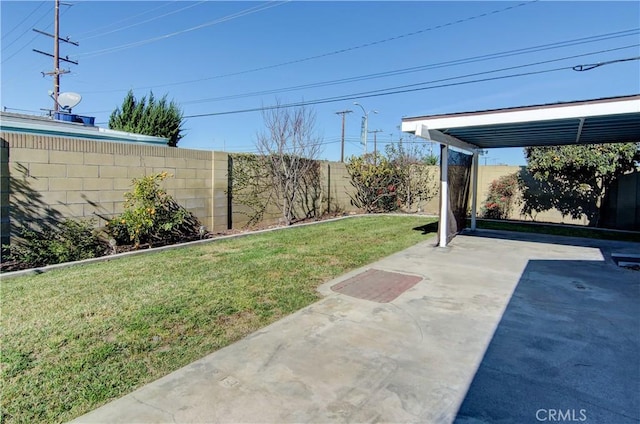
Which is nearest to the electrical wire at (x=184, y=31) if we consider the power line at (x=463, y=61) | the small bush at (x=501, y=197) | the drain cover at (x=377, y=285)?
the power line at (x=463, y=61)

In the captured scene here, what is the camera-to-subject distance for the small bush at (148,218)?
6509 mm

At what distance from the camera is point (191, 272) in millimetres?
5238

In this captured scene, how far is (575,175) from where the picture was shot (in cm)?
1136

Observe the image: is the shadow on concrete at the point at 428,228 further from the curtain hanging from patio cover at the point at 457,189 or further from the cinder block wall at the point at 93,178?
the cinder block wall at the point at 93,178

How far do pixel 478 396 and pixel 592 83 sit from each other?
1389cm

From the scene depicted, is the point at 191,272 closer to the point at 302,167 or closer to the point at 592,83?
the point at 302,167

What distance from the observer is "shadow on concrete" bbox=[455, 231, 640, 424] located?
2266 millimetres

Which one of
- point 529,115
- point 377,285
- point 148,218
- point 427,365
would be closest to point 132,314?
point 427,365

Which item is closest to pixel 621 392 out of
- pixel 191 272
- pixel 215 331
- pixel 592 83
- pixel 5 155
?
pixel 215 331

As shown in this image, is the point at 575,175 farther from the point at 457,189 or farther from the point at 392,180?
the point at 392,180

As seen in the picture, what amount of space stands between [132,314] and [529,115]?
6.67 meters

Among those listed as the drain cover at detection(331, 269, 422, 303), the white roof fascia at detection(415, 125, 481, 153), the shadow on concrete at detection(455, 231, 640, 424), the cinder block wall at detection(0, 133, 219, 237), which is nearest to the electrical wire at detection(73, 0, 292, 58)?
the cinder block wall at detection(0, 133, 219, 237)

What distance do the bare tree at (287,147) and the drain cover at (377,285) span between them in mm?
5542

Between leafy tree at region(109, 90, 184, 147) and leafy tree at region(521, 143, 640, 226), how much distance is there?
65.4ft
